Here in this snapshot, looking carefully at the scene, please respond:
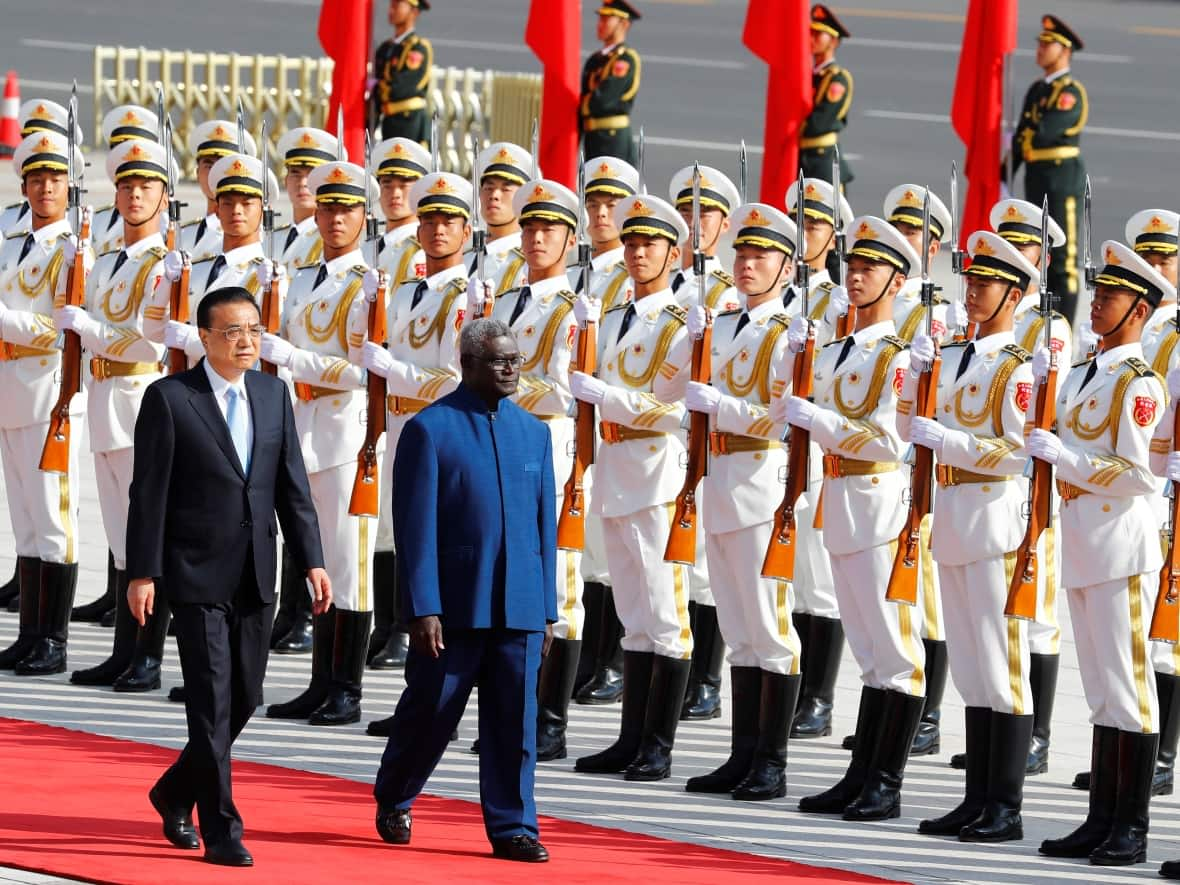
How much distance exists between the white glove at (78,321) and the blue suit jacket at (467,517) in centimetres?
309

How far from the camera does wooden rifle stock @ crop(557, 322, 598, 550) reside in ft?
35.2

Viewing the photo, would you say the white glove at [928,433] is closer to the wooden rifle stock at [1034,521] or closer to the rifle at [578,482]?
the wooden rifle stock at [1034,521]

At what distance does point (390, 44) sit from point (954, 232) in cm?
976

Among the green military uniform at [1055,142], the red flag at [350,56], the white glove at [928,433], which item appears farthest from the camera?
the green military uniform at [1055,142]

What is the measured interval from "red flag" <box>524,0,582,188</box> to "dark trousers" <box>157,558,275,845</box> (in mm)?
7642

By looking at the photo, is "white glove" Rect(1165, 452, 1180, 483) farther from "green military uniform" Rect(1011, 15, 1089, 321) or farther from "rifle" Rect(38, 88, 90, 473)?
"green military uniform" Rect(1011, 15, 1089, 321)

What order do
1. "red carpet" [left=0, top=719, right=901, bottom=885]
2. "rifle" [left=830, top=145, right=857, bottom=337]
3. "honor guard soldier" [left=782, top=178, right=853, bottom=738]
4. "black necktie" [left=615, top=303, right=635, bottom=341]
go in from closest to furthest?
"red carpet" [left=0, top=719, right=901, bottom=885] < "black necktie" [left=615, top=303, right=635, bottom=341] < "rifle" [left=830, top=145, right=857, bottom=337] < "honor guard soldier" [left=782, top=178, right=853, bottom=738]

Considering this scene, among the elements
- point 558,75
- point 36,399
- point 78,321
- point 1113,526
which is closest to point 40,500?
point 36,399

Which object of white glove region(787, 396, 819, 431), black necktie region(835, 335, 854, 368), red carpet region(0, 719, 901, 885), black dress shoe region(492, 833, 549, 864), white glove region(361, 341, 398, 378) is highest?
black necktie region(835, 335, 854, 368)

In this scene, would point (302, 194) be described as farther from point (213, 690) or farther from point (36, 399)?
point (213, 690)

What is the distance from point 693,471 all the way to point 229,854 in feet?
8.29

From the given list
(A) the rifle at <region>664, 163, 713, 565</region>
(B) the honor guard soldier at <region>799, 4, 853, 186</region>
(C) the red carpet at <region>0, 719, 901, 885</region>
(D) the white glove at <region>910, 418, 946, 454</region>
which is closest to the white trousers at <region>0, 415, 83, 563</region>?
(C) the red carpet at <region>0, 719, 901, 885</region>

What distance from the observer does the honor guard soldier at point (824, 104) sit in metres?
18.7

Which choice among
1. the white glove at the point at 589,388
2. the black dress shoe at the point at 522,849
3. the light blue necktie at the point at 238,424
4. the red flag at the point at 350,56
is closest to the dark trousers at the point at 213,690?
the light blue necktie at the point at 238,424
